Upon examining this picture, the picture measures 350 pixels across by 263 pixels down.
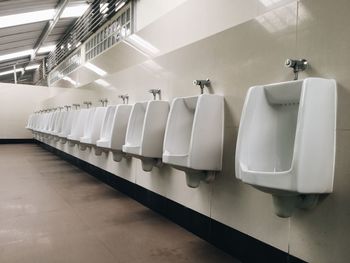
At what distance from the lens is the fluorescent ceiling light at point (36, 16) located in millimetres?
5395

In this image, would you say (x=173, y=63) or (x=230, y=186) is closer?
(x=230, y=186)

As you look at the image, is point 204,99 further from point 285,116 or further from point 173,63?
point 173,63

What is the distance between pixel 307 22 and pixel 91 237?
180 cm

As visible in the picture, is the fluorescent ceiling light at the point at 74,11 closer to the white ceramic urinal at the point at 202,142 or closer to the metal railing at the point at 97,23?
the metal railing at the point at 97,23

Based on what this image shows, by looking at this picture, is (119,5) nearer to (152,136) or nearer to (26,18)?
(26,18)

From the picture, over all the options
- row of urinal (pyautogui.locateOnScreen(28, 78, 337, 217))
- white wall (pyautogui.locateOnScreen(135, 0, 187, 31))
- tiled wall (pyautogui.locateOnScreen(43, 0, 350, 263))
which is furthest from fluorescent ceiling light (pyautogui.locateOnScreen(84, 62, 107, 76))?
row of urinal (pyautogui.locateOnScreen(28, 78, 337, 217))

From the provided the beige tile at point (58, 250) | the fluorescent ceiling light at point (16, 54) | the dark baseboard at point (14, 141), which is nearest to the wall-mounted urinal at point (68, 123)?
the beige tile at point (58, 250)

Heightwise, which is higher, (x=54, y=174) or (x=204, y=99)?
(x=204, y=99)

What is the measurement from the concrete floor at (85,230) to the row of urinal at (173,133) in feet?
1.41

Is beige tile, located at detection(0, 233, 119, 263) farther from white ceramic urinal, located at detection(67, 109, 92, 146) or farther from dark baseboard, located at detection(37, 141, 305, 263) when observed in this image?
white ceramic urinal, located at detection(67, 109, 92, 146)

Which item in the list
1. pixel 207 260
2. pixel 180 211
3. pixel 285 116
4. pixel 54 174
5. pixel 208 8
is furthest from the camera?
pixel 54 174

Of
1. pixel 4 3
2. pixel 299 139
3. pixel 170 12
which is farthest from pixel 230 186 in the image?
pixel 4 3

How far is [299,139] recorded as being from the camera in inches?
44.8

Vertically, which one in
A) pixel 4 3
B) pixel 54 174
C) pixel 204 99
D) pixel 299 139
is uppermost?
pixel 4 3
